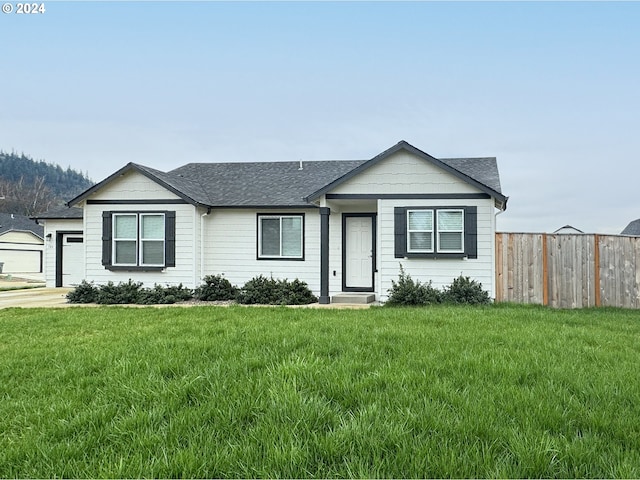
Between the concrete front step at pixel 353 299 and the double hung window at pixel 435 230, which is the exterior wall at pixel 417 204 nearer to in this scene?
the double hung window at pixel 435 230

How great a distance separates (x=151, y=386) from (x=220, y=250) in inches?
438

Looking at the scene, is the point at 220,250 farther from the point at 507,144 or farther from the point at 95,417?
the point at 507,144

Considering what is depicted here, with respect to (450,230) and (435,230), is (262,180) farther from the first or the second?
(450,230)

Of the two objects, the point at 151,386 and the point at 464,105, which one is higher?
the point at 464,105

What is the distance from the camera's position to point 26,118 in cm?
2881

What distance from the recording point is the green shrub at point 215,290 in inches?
548

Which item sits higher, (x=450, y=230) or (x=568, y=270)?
(x=450, y=230)

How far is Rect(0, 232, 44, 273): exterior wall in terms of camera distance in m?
35.7

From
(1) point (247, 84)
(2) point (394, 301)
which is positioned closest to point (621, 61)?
(2) point (394, 301)

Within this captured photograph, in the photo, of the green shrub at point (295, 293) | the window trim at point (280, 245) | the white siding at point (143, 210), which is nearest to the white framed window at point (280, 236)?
the window trim at point (280, 245)

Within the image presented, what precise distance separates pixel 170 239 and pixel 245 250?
2397 millimetres

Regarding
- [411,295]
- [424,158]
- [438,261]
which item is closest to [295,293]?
[411,295]

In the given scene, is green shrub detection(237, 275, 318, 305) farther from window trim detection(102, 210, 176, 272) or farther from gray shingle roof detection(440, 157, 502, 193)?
gray shingle roof detection(440, 157, 502, 193)

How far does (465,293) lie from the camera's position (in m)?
12.2
